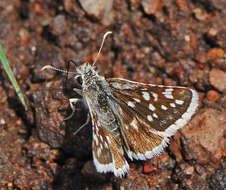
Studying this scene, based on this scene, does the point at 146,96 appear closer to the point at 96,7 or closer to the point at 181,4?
the point at 96,7

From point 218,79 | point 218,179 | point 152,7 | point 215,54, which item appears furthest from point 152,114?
point 152,7

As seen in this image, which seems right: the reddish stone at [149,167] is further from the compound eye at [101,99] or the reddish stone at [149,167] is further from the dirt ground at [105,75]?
the compound eye at [101,99]

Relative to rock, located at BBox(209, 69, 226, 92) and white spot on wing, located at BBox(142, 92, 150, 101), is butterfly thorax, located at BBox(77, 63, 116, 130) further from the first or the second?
Answer: rock, located at BBox(209, 69, 226, 92)

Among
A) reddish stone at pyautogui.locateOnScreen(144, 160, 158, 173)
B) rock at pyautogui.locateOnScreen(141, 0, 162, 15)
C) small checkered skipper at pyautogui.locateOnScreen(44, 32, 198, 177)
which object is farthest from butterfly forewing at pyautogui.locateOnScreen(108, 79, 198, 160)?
rock at pyautogui.locateOnScreen(141, 0, 162, 15)

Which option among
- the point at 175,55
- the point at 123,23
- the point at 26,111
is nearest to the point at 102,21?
the point at 123,23

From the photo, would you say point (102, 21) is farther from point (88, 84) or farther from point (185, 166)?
point (185, 166)

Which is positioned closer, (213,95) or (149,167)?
(149,167)

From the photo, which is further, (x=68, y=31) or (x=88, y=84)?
(x=68, y=31)
